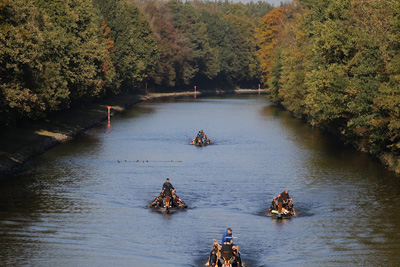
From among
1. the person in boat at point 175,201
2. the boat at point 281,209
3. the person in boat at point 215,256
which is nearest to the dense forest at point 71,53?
the person in boat at point 175,201

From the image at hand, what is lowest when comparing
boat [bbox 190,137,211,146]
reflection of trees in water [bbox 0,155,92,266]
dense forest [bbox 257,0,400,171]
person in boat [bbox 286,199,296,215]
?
boat [bbox 190,137,211,146]

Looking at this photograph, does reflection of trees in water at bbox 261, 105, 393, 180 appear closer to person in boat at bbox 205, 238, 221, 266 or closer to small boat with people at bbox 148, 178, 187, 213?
small boat with people at bbox 148, 178, 187, 213

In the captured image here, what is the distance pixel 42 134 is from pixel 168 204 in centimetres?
3592

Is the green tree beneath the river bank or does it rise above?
above

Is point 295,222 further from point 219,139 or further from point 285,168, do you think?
point 219,139

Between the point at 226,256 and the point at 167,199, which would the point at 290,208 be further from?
the point at 226,256

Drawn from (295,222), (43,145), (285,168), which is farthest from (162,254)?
(43,145)

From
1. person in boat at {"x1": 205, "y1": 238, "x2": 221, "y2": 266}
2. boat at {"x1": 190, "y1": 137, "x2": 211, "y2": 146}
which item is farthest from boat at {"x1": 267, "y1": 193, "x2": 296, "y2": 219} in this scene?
boat at {"x1": 190, "y1": 137, "x2": 211, "y2": 146}

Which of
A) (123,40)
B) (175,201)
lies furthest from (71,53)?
(175,201)

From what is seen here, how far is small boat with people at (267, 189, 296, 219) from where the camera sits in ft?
148

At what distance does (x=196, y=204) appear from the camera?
162 ft

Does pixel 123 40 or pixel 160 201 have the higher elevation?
pixel 123 40

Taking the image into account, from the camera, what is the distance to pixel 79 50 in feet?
305

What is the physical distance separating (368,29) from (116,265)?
4616 cm
